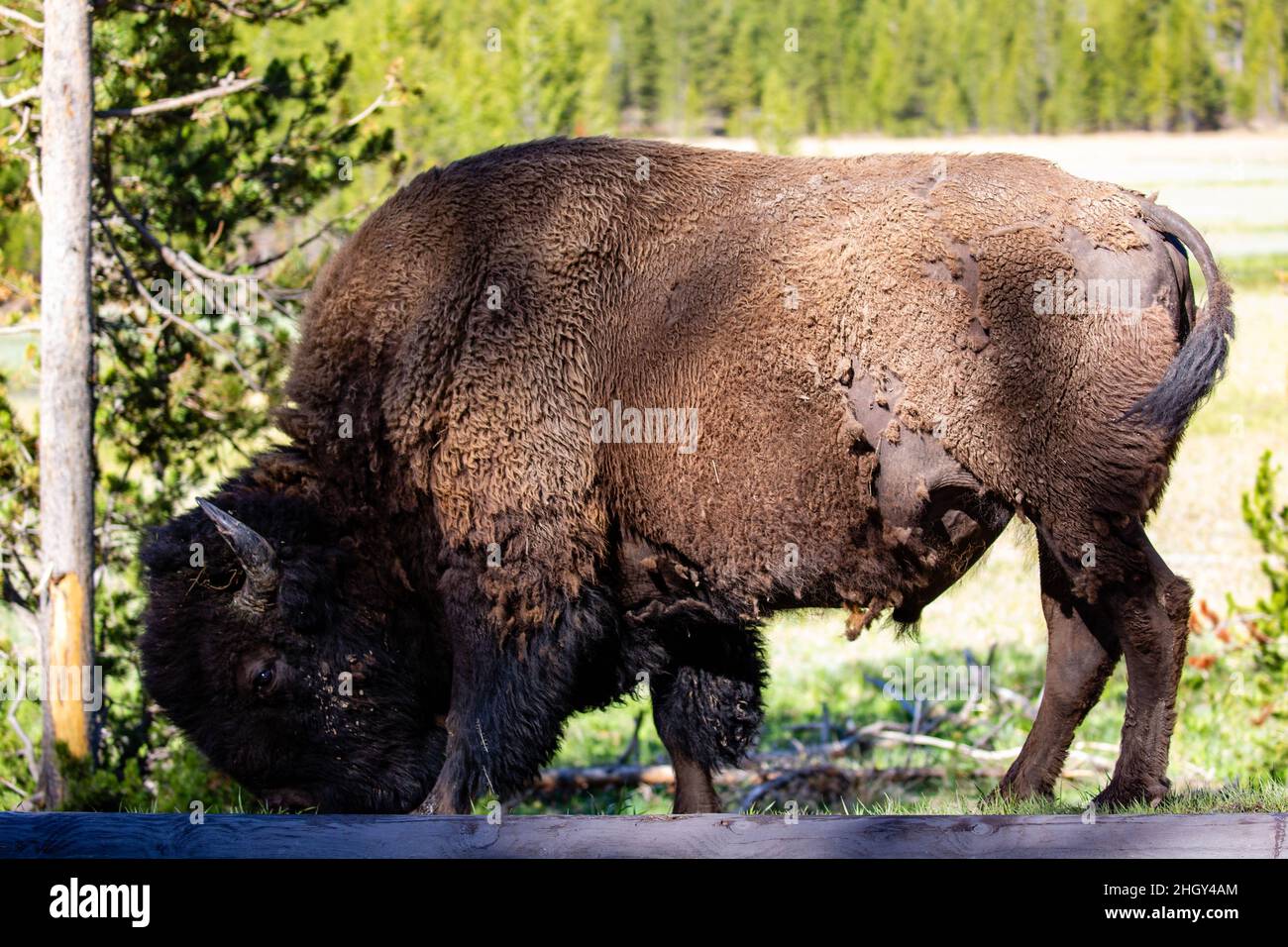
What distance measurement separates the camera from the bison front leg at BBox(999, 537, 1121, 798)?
5434 millimetres

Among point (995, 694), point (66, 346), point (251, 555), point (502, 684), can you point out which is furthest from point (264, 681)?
point (995, 694)

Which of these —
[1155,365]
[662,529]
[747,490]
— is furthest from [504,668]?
[1155,365]

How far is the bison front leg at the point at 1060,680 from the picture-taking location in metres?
5.43

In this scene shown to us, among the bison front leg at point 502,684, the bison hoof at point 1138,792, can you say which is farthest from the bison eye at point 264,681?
the bison hoof at point 1138,792

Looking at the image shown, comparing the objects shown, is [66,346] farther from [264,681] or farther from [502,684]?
[502,684]

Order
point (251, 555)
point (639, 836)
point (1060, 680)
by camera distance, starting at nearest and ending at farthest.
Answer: point (639, 836) → point (251, 555) → point (1060, 680)

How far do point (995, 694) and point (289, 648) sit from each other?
21.7 ft

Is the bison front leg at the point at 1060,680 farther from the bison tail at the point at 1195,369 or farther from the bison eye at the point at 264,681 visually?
the bison eye at the point at 264,681

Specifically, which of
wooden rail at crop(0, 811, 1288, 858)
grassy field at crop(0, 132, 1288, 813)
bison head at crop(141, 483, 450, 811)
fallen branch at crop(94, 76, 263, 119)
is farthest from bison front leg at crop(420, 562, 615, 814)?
fallen branch at crop(94, 76, 263, 119)

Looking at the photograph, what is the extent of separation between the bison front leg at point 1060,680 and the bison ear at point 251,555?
120 inches

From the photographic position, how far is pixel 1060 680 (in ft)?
18.1

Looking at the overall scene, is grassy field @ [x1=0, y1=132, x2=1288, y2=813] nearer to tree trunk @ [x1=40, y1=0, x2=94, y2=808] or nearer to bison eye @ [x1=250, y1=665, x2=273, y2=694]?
bison eye @ [x1=250, y1=665, x2=273, y2=694]

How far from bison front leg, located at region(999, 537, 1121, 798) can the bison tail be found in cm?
99

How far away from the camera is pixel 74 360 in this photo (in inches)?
269
